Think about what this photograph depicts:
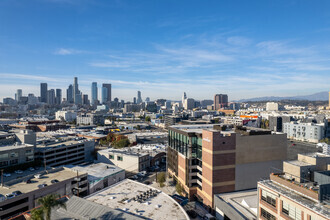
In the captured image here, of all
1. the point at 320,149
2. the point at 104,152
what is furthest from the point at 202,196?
the point at 320,149

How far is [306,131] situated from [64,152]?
261 ft

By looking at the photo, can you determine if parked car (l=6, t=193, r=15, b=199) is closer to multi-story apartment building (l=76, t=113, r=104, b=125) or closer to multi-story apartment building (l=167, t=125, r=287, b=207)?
multi-story apartment building (l=167, t=125, r=287, b=207)

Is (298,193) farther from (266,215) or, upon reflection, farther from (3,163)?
(3,163)

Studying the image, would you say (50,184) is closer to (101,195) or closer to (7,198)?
(7,198)

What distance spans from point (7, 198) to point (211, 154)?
24.6m

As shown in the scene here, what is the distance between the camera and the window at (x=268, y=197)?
54.5 ft

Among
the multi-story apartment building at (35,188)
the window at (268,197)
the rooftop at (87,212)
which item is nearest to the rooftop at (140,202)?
the rooftop at (87,212)

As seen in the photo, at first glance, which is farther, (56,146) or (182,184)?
(56,146)

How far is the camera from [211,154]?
91.6 feet

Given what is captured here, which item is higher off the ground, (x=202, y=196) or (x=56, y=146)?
(x=56, y=146)

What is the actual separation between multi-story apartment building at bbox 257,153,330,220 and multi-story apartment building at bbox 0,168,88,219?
25.2m

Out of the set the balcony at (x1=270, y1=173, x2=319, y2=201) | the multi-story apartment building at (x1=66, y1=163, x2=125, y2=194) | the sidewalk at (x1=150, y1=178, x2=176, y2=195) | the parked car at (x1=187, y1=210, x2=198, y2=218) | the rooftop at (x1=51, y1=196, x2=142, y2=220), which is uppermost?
the balcony at (x1=270, y1=173, x2=319, y2=201)

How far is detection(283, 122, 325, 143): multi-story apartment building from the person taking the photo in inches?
3019

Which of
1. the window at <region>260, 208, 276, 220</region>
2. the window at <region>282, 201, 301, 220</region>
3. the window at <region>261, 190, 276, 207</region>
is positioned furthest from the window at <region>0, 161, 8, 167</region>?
the window at <region>282, 201, 301, 220</region>
